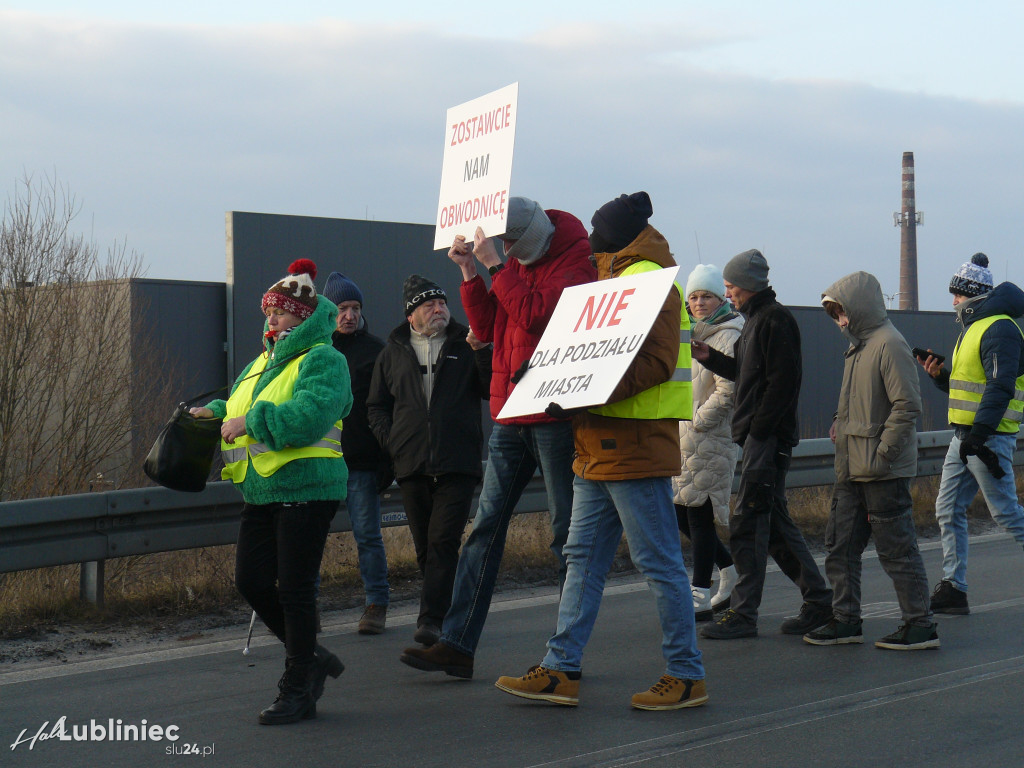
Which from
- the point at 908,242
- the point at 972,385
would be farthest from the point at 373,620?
the point at 908,242

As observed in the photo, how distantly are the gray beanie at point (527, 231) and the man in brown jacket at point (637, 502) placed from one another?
16.9 inches

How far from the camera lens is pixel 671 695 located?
514 cm

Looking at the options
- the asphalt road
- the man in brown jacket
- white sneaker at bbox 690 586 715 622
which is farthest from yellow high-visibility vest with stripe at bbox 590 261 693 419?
white sneaker at bbox 690 586 715 622

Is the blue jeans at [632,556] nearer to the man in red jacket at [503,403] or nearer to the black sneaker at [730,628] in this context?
the man in red jacket at [503,403]

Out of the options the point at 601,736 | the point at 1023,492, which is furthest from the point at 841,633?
the point at 1023,492

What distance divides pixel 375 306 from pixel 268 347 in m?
18.0

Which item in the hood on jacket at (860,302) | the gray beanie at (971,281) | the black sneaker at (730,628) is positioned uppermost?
the gray beanie at (971,281)

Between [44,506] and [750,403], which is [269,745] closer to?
[44,506]

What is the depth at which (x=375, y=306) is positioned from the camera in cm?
2330

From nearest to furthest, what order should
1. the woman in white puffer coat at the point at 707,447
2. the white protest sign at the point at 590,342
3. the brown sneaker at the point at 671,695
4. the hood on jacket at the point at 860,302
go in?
the white protest sign at the point at 590,342 → the brown sneaker at the point at 671,695 → the hood on jacket at the point at 860,302 → the woman in white puffer coat at the point at 707,447

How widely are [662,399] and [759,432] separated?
6.27 ft

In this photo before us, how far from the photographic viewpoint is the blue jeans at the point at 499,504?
5.68 m

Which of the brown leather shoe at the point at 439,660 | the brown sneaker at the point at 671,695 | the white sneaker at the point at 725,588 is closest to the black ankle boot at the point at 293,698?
the brown leather shoe at the point at 439,660

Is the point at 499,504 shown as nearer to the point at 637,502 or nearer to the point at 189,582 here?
the point at 637,502
